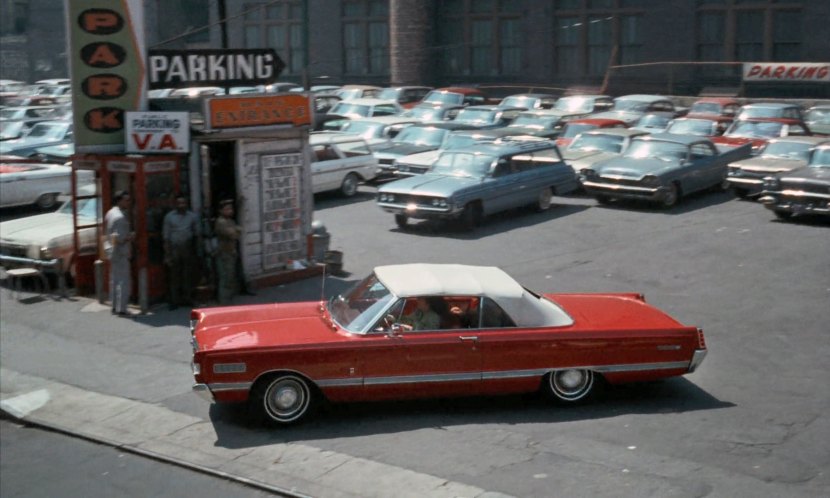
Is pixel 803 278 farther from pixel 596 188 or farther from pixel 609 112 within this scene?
pixel 609 112

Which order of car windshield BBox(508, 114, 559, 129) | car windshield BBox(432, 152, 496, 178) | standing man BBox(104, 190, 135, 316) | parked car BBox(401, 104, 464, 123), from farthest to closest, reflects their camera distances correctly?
parked car BBox(401, 104, 464, 123) → car windshield BBox(508, 114, 559, 129) → car windshield BBox(432, 152, 496, 178) → standing man BBox(104, 190, 135, 316)

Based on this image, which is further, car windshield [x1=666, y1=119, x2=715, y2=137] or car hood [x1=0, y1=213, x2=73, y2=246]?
car windshield [x1=666, y1=119, x2=715, y2=137]

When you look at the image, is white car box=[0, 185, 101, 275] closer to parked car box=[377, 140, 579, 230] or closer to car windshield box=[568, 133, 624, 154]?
parked car box=[377, 140, 579, 230]

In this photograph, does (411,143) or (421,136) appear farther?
(421,136)

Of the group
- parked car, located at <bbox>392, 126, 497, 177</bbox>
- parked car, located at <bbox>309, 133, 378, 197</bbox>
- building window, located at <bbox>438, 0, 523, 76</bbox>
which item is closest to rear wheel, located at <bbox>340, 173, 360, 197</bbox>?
parked car, located at <bbox>309, 133, 378, 197</bbox>

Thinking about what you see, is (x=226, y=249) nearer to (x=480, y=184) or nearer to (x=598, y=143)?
(x=480, y=184)

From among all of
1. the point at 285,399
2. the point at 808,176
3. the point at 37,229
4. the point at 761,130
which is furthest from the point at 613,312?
the point at 761,130

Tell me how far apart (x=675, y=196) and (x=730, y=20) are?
2203 centimetres

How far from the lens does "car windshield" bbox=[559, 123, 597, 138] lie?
1097 inches

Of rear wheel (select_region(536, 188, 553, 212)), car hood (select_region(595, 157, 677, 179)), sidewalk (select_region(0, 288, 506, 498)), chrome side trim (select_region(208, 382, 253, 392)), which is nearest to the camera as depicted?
sidewalk (select_region(0, 288, 506, 498))

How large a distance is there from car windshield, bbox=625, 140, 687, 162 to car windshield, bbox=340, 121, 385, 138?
26.8 feet

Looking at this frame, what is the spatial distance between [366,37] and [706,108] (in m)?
22.7

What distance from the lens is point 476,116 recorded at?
102 ft

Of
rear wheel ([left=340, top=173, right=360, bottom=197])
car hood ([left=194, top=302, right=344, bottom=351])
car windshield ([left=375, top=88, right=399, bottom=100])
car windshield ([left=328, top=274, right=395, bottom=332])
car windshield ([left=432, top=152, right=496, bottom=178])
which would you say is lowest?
rear wheel ([left=340, top=173, right=360, bottom=197])
